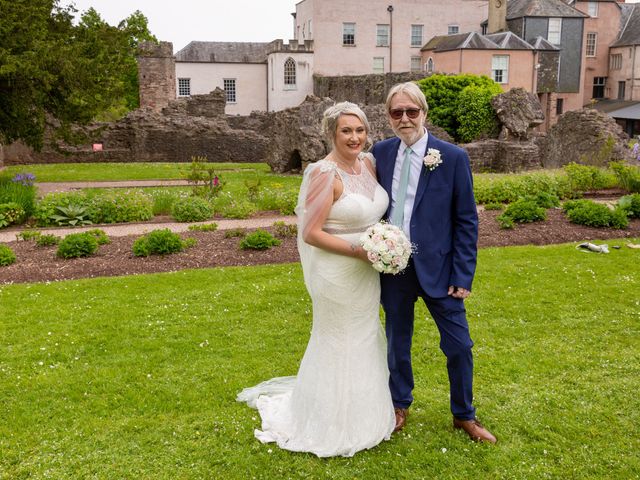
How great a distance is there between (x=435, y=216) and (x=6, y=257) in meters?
7.43

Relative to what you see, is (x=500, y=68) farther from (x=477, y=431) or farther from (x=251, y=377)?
(x=477, y=431)

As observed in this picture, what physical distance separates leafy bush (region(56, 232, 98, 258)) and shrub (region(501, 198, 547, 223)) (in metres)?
7.22

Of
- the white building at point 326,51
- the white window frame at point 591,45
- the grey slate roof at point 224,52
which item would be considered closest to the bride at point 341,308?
the white building at point 326,51

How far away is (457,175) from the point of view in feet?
14.0

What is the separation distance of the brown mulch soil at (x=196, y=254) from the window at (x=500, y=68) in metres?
28.8

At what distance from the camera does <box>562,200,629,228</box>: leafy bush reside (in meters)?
11.6

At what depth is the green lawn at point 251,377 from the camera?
435 cm

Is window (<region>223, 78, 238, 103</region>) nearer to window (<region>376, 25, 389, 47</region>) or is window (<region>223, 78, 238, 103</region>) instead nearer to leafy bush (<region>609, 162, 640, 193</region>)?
window (<region>376, 25, 389, 47</region>)

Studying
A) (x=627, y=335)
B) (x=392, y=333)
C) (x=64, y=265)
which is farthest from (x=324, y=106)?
(x=392, y=333)

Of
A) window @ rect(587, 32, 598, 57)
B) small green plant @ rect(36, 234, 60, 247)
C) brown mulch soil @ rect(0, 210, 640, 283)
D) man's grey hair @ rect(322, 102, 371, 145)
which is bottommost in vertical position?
brown mulch soil @ rect(0, 210, 640, 283)

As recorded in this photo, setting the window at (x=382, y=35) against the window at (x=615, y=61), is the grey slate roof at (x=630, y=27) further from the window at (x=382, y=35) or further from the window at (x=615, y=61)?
the window at (x=382, y=35)

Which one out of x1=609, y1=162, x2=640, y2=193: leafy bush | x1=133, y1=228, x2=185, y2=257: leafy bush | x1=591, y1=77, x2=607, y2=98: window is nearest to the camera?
x1=133, y1=228, x2=185, y2=257: leafy bush

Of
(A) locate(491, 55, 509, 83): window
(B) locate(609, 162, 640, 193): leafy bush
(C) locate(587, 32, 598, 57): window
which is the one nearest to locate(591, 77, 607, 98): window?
(C) locate(587, 32, 598, 57): window

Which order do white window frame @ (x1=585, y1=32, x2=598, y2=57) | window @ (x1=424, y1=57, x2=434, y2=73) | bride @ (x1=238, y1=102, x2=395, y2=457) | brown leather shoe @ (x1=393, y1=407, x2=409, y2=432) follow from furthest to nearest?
white window frame @ (x1=585, y1=32, x2=598, y2=57) → window @ (x1=424, y1=57, x2=434, y2=73) → brown leather shoe @ (x1=393, y1=407, x2=409, y2=432) → bride @ (x1=238, y1=102, x2=395, y2=457)
